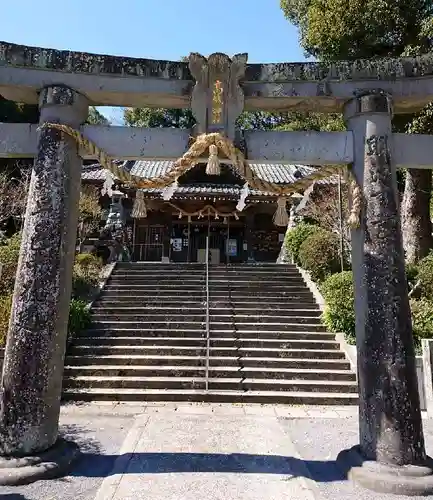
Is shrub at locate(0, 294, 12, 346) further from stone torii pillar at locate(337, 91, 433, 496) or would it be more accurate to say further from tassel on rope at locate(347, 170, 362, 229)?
tassel on rope at locate(347, 170, 362, 229)

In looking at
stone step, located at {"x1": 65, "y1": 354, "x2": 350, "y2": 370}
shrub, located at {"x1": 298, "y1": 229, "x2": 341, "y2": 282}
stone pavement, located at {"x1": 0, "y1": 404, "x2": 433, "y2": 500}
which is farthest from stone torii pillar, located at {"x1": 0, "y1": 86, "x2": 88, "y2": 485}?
shrub, located at {"x1": 298, "y1": 229, "x2": 341, "y2": 282}

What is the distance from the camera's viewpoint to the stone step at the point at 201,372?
8.79 m

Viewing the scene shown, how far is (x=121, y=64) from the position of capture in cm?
470

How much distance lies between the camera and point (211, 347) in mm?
9758

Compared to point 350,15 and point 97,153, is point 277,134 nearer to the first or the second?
point 97,153

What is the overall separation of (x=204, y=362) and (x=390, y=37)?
516 inches

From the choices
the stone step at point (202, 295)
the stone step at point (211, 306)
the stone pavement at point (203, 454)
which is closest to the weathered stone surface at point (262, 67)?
the stone pavement at point (203, 454)

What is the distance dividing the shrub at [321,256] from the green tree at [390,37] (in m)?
3.14

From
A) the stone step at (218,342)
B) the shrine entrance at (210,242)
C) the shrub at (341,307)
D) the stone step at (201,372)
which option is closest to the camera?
the stone step at (201,372)

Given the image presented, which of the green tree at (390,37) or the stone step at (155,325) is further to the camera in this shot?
the green tree at (390,37)

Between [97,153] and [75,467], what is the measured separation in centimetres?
352

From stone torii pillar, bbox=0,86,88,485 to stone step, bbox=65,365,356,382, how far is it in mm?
4335

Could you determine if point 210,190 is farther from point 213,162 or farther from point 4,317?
point 213,162

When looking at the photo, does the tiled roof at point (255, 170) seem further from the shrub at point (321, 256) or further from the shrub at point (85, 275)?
the shrub at point (321, 256)
